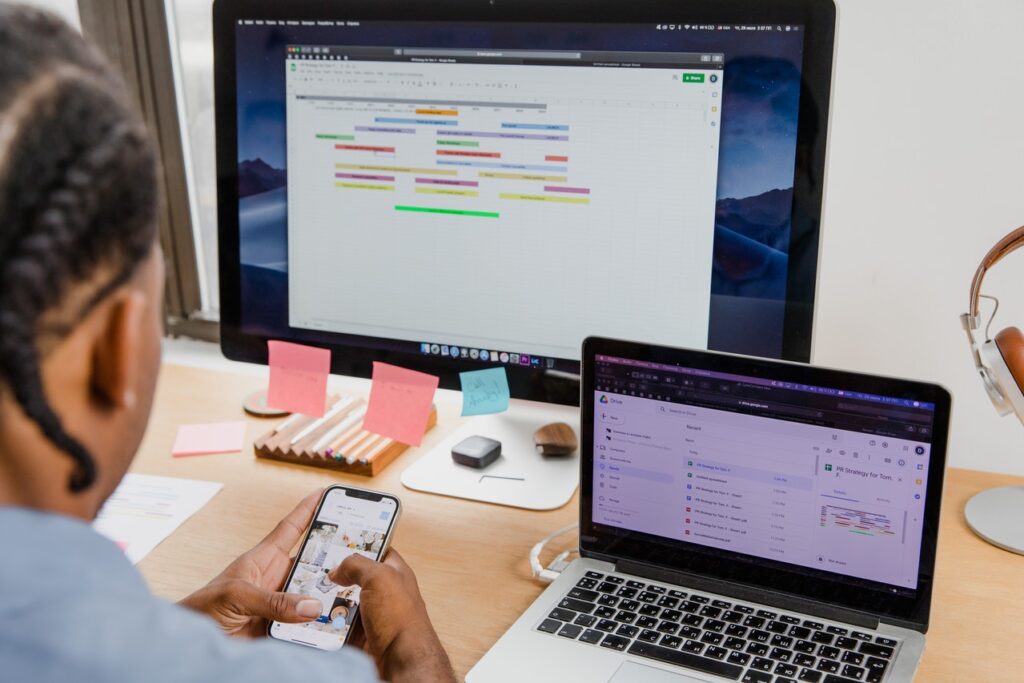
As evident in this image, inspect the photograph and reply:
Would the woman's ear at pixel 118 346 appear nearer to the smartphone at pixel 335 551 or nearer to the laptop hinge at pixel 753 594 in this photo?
the smartphone at pixel 335 551

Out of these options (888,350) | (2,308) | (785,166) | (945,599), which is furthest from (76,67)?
(888,350)

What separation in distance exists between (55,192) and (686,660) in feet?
1.76

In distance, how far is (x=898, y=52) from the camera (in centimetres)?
101

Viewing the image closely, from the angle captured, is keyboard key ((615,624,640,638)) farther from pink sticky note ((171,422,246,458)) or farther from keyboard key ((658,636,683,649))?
pink sticky note ((171,422,246,458))

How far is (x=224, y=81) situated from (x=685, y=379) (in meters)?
0.58

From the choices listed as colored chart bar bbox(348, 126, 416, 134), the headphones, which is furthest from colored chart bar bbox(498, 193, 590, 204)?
the headphones

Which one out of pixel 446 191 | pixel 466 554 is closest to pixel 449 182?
pixel 446 191

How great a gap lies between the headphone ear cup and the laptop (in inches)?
7.6

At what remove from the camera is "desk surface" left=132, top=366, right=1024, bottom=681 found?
77 cm

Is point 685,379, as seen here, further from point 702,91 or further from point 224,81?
point 224,81

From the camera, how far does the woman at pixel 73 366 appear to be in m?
0.40

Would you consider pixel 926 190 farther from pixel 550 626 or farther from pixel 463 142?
pixel 550 626

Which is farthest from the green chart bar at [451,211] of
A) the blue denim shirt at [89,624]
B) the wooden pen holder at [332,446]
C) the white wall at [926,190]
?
the blue denim shirt at [89,624]

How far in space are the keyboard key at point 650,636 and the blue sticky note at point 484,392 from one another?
0.31m
